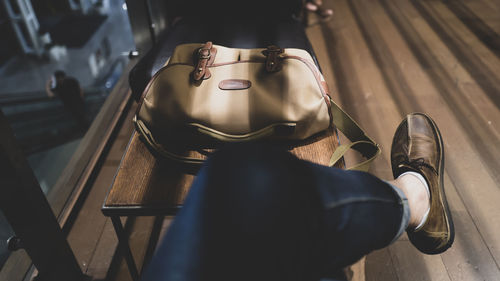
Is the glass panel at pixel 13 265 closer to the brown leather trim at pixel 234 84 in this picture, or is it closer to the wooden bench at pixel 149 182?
the wooden bench at pixel 149 182

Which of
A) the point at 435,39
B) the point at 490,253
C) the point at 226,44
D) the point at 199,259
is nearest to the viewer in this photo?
the point at 199,259

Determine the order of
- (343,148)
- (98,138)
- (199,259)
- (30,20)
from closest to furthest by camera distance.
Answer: (199,259) → (343,148) → (98,138) → (30,20)

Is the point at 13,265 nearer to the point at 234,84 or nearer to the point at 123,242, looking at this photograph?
the point at 123,242

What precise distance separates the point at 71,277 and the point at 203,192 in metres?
0.66

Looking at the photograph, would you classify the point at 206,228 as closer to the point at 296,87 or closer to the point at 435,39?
the point at 296,87

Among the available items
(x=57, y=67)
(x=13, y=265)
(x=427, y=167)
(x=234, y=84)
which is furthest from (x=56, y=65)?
(x=427, y=167)

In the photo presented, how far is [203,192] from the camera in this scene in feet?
1.75

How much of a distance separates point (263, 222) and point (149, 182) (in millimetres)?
411

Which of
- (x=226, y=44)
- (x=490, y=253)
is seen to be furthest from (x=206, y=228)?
(x=490, y=253)

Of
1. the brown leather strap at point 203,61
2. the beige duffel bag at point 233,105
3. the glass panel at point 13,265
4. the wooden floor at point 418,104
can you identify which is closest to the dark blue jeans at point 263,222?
the beige duffel bag at point 233,105

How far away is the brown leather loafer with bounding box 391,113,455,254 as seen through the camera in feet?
2.97

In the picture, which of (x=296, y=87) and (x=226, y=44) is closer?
(x=296, y=87)

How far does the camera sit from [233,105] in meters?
0.82

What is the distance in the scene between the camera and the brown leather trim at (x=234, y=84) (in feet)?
2.75
